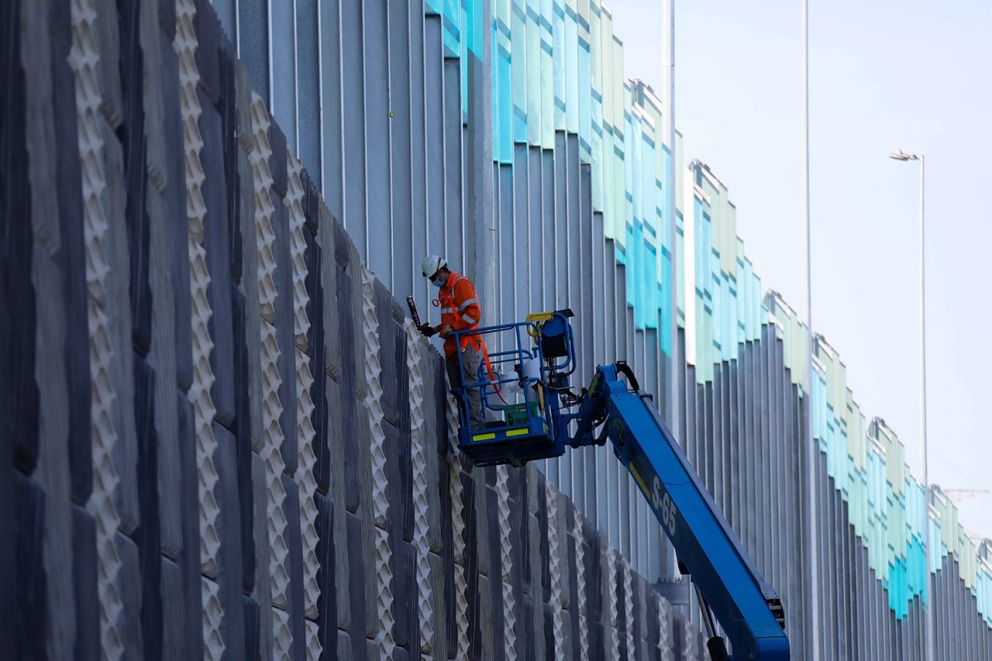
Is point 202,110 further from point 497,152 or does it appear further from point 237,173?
point 497,152

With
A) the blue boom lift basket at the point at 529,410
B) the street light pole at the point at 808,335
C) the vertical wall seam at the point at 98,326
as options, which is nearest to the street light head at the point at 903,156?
the street light pole at the point at 808,335

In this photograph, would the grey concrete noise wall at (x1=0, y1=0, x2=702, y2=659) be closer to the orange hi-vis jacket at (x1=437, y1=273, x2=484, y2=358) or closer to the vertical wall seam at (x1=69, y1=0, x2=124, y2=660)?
the vertical wall seam at (x1=69, y1=0, x2=124, y2=660)

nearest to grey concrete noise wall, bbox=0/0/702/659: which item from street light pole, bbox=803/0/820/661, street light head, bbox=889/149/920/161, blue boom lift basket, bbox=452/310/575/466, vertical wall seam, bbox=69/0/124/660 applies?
vertical wall seam, bbox=69/0/124/660

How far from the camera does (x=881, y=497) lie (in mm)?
58062

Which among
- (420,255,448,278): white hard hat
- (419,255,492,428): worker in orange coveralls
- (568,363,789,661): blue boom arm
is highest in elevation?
(420,255,448,278): white hard hat

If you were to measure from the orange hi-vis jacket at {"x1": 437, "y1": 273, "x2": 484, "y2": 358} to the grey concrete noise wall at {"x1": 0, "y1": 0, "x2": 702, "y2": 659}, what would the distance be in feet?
1.75

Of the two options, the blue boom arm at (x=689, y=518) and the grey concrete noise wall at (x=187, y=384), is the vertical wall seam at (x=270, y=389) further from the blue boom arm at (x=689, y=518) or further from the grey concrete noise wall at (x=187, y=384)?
the blue boom arm at (x=689, y=518)

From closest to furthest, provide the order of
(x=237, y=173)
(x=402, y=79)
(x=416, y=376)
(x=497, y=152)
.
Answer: (x=237, y=173)
(x=416, y=376)
(x=402, y=79)
(x=497, y=152)

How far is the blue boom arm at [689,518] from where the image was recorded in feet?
44.8

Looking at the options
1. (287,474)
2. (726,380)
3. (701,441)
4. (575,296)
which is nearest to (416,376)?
(287,474)

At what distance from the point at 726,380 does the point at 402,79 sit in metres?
20.3

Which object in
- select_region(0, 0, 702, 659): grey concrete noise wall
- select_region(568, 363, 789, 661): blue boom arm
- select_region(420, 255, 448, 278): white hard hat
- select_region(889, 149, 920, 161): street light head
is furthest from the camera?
select_region(889, 149, 920, 161): street light head

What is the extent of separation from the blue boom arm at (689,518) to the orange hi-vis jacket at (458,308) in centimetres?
120

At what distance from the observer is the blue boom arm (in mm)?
13656
